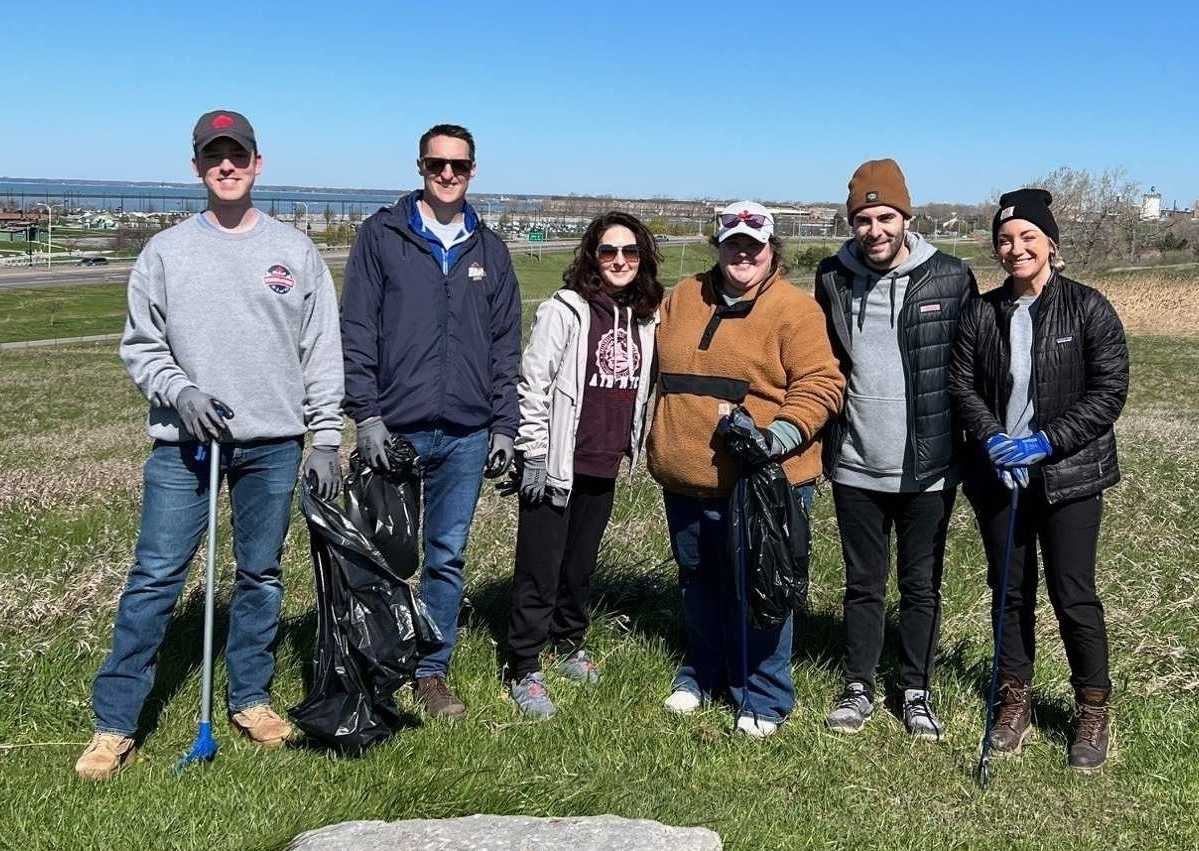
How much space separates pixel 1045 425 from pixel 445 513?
7.49 feet

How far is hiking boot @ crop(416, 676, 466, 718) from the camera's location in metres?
4.24

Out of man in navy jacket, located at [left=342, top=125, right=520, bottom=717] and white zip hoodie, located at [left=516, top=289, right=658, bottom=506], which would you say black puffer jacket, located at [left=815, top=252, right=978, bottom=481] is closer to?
white zip hoodie, located at [left=516, top=289, right=658, bottom=506]

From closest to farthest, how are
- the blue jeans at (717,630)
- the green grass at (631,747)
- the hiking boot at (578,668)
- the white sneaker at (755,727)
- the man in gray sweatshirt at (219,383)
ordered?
the green grass at (631,747) < the man in gray sweatshirt at (219,383) < the white sneaker at (755,727) < the blue jeans at (717,630) < the hiking boot at (578,668)

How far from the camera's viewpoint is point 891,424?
13.7 ft

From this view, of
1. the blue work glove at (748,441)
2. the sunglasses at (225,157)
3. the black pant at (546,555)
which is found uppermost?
the sunglasses at (225,157)

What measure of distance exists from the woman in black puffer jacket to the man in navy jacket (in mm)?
1774

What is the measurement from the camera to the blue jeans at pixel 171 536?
371cm

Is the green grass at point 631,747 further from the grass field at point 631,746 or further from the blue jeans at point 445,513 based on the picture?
the blue jeans at point 445,513

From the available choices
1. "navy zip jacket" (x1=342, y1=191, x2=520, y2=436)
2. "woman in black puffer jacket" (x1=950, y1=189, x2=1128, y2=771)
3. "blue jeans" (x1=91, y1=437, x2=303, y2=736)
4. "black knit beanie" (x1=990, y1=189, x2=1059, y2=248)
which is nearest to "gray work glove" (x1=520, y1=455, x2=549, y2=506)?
"navy zip jacket" (x1=342, y1=191, x2=520, y2=436)

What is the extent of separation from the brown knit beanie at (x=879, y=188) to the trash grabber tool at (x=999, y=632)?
1.13 metres

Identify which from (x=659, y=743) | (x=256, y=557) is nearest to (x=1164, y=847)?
(x=659, y=743)

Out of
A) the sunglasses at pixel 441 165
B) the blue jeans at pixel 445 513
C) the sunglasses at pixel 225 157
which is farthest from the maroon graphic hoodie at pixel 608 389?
the sunglasses at pixel 225 157

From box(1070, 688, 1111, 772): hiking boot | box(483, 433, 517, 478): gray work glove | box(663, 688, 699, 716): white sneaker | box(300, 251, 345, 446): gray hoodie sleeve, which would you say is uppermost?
box(300, 251, 345, 446): gray hoodie sleeve

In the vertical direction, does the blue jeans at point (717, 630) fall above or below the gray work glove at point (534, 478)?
below
